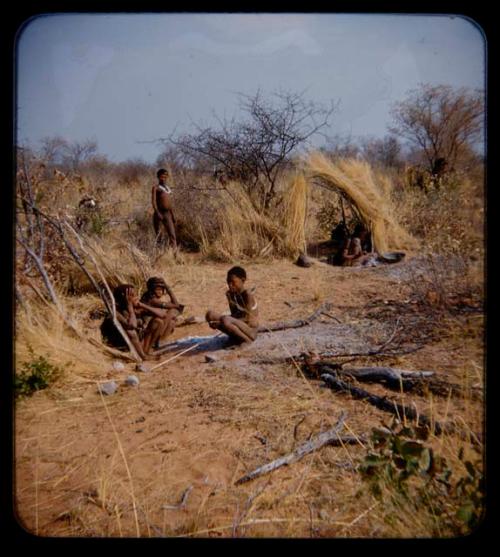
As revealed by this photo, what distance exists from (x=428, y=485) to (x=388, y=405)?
979 mm

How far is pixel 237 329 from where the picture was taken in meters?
4.37

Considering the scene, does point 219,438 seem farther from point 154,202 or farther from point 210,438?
point 154,202

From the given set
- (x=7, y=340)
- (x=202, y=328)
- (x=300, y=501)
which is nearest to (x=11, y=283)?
(x=7, y=340)

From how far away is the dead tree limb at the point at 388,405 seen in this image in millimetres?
2440


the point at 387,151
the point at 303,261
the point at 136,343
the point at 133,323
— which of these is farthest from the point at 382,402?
the point at 387,151

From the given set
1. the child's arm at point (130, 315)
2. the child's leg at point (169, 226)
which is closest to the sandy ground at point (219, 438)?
the child's arm at point (130, 315)

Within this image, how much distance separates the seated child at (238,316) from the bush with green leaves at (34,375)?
1.53 meters

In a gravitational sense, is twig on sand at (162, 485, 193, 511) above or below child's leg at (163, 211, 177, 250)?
below

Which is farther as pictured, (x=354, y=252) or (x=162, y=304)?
(x=354, y=252)

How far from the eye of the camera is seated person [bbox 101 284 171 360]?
4539mm

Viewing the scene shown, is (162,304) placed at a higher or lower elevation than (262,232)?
lower

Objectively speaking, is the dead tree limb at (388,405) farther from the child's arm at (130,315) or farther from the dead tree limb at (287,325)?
the child's arm at (130,315)

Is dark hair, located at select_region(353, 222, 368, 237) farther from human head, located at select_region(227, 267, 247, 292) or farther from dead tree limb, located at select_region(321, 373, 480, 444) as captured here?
dead tree limb, located at select_region(321, 373, 480, 444)

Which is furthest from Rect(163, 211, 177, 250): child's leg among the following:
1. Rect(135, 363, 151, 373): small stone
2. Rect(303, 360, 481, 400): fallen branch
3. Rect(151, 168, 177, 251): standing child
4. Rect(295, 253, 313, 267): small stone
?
Rect(303, 360, 481, 400): fallen branch
